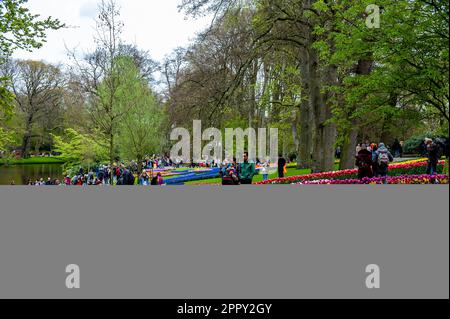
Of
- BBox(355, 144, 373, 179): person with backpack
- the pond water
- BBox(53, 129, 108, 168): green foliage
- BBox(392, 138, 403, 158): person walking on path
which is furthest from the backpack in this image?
the pond water

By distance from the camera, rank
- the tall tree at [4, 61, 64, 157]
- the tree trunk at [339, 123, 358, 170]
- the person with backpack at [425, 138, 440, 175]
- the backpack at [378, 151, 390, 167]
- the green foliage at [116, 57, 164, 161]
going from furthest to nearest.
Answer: the tall tree at [4, 61, 64, 157], the green foliage at [116, 57, 164, 161], the tree trunk at [339, 123, 358, 170], the backpack at [378, 151, 390, 167], the person with backpack at [425, 138, 440, 175]

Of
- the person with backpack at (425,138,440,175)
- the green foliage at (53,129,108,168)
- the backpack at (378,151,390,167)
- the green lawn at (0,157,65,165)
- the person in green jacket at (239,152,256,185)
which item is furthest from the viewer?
the green lawn at (0,157,65,165)

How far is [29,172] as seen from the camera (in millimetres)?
46656

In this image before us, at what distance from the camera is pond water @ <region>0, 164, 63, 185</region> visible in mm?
40188

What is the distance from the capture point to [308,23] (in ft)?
65.1

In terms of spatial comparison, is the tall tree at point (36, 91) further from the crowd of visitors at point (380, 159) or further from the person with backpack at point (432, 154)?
the person with backpack at point (432, 154)

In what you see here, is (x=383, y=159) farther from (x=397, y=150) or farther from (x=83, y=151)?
(x=83, y=151)

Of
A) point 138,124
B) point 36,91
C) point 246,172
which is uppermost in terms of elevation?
point 36,91

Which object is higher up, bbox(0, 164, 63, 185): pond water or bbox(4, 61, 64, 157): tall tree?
bbox(4, 61, 64, 157): tall tree

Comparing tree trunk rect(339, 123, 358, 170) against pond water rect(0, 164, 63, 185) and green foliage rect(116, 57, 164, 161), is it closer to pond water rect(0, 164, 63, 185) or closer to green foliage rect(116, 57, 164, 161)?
green foliage rect(116, 57, 164, 161)

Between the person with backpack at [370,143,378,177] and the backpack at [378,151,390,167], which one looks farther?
the person with backpack at [370,143,378,177]

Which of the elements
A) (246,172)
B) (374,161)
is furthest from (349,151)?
(246,172)

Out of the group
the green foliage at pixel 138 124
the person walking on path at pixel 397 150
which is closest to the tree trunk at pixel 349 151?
the person walking on path at pixel 397 150

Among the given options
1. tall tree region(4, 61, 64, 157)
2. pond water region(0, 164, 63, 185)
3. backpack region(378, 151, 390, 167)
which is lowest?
pond water region(0, 164, 63, 185)
